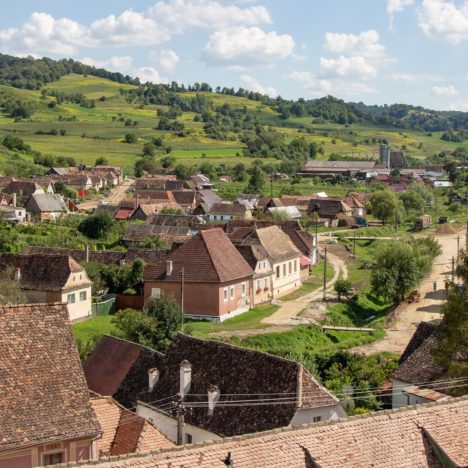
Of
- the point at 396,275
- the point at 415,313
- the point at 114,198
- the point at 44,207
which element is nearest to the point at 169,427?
the point at 415,313

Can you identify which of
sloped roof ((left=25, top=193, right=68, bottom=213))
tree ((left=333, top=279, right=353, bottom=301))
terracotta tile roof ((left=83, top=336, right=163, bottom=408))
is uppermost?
sloped roof ((left=25, top=193, right=68, bottom=213))

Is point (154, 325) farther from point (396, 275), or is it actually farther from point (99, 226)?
point (99, 226)

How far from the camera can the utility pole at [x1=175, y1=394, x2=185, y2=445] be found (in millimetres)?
21797

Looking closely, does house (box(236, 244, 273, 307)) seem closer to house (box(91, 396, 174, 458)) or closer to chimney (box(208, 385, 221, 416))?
chimney (box(208, 385, 221, 416))

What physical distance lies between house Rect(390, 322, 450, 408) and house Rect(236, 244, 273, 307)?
63.5 feet

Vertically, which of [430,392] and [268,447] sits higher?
[268,447]

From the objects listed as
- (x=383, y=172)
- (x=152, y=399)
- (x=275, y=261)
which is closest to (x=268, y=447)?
(x=152, y=399)

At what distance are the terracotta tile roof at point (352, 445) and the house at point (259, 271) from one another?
Result: 36261 millimetres

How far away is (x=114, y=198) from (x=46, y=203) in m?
25.8

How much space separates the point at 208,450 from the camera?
42.9ft

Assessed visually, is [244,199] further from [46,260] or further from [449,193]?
[46,260]

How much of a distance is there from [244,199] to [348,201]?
1448 cm

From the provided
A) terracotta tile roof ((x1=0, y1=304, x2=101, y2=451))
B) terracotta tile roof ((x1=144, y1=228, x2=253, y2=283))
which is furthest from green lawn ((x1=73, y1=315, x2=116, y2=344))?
terracotta tile roof ((x1=0, y1=304, x2=101, y2=451))

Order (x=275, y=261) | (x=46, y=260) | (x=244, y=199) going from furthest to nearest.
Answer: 1. (x=244, y=199)
2. (x=275, y=261)
3. (x=46, y=260)
